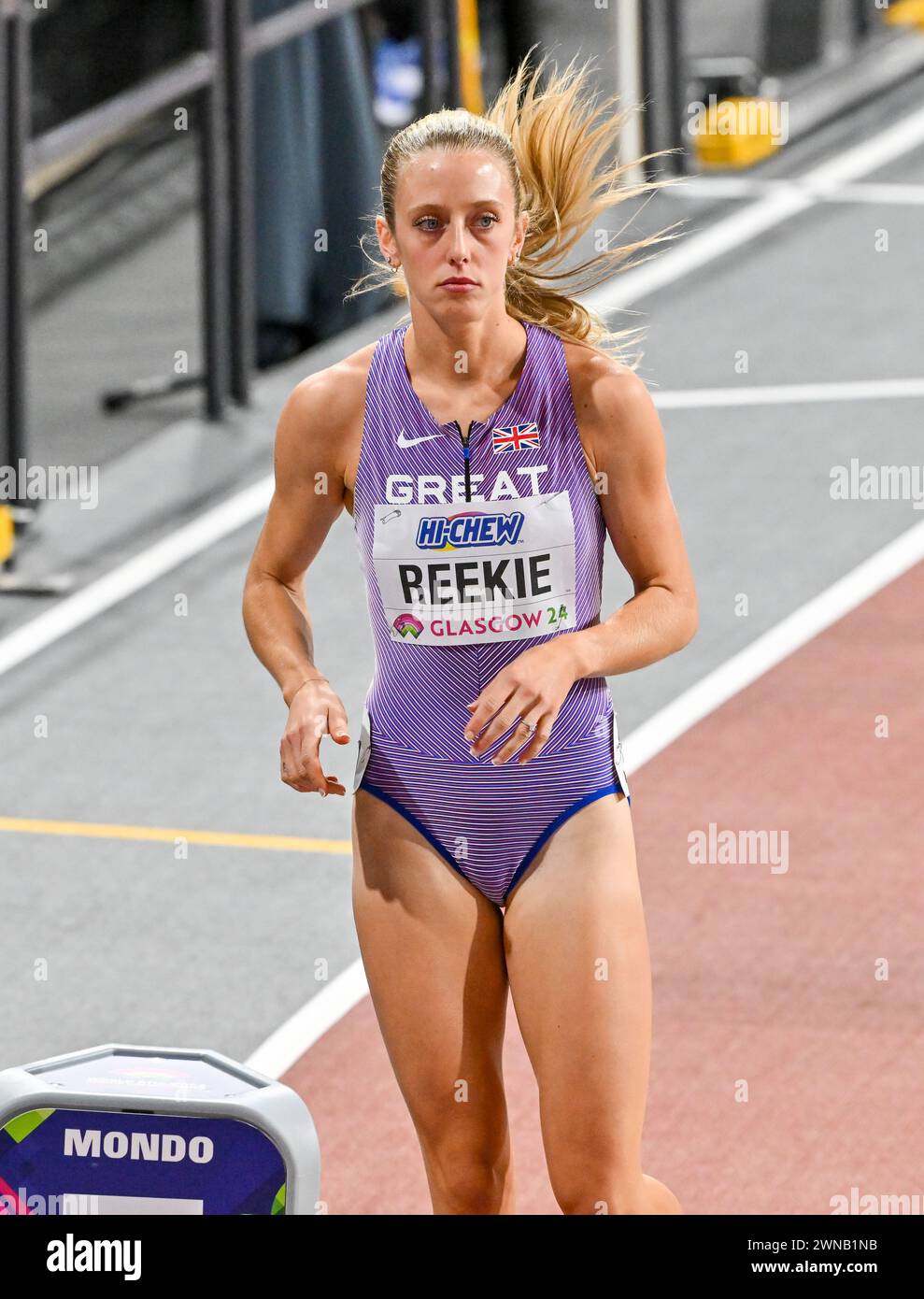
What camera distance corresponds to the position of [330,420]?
4.16 meters

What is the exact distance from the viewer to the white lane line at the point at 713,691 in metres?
6.27

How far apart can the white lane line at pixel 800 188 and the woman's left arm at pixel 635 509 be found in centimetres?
929

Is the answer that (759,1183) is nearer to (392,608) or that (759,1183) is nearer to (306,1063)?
(306,1063)

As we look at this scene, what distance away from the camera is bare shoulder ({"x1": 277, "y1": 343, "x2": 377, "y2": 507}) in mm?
4160

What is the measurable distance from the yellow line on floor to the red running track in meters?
0.96

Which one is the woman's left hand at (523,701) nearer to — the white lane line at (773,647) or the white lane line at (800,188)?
the white lane line at (773,647)

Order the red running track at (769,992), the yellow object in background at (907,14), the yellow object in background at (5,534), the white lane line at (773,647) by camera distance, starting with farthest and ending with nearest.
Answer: the yellow object in background at (907,14)
the yellow object in background at (5,534)
the white lane line at (773,647)
the red running track at (769,992)

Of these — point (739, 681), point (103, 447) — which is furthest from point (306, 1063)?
point (103, 447)

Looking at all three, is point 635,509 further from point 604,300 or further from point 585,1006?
point 604,300

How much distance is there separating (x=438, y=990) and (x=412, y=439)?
0.91m

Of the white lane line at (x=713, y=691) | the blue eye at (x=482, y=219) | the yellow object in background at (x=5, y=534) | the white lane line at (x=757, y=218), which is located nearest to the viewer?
the blue eye at (x=482, y=219)

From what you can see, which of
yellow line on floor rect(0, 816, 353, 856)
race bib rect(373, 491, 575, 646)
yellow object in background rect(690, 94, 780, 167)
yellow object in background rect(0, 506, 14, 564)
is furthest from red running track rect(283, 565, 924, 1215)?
yellow object in background rect(690, 94, 780, 167)

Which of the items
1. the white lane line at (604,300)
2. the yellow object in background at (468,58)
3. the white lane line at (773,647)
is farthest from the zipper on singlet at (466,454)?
the yellow object in background at (468,58)

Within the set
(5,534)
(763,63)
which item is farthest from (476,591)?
(763,63)
